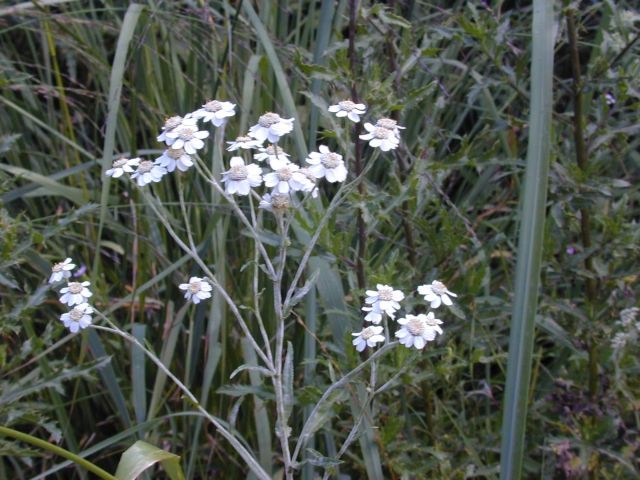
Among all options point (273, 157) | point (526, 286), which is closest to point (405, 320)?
point (526, 286)

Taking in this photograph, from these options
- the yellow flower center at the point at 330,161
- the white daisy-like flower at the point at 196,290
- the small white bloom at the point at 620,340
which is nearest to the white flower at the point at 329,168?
the yellow flower center at the point at 330,161

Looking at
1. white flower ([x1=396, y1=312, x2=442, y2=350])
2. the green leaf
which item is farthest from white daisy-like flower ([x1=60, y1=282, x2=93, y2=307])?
white flower ([x1=396, y1=312, x2=442, y2=350])

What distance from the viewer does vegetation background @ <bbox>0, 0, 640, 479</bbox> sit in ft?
6.07

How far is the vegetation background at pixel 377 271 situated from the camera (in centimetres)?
185

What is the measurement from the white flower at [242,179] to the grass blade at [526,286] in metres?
0.40

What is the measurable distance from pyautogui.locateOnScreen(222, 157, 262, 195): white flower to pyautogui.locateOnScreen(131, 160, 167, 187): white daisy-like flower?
0.32ft

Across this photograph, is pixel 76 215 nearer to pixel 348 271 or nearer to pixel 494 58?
pixel 348 271

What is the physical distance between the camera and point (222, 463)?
2.27m

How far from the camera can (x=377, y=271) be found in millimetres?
1899

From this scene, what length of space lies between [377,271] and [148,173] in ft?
2.23

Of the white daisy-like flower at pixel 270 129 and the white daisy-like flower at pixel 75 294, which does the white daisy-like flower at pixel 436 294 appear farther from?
the white daisy-like flower at pixel 75 294

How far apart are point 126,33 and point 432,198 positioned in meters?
0.79

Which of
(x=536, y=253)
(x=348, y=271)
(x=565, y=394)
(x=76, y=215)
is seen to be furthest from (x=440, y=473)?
(x=76, y=215)

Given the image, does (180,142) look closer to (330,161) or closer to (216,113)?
(216,113)
